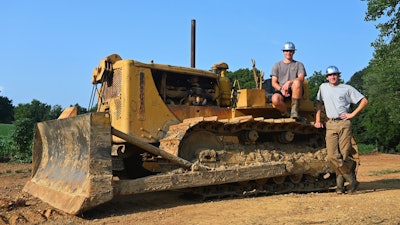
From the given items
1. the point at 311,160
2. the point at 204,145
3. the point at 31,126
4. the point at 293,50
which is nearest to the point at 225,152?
the point at 204,145

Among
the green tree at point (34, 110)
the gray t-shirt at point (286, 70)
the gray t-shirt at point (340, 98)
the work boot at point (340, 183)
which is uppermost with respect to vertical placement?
the green tree at point (34, 110)

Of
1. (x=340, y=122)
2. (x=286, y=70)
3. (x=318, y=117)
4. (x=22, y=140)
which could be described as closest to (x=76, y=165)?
(x=286, y=70)

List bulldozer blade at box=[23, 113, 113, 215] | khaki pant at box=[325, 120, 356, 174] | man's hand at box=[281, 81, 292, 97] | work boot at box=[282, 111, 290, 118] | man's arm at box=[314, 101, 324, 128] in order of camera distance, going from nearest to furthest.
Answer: bulldozer blade at box=[23, 113, 113, 215], khaki pant at box=[325, 120, 356, 174], man's arm at box=[314, 101, 324, 128], man's hand at box=[281, 81, 292, 97], work boot at box=[282, 111, 290, 118]

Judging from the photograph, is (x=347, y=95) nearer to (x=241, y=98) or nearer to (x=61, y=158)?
(x=241, y=98)

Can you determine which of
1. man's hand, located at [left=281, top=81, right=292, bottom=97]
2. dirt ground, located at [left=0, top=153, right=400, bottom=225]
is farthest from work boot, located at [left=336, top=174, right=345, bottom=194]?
man's hand, located at [left=281, top=81, right=292, bottom=97]

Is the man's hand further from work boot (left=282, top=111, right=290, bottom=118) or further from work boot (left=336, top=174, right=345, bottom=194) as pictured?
work boot (left=336, top=174, right=345, bottom=194)

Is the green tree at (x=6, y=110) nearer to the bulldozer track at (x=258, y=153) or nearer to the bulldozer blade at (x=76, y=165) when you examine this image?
the bulldozer blade at (x=76, y=165)

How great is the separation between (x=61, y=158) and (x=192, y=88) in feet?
9.19

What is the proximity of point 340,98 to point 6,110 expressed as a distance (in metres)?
80.5

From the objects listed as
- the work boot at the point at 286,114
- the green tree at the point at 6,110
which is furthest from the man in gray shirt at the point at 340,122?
the green tree at the point at 6,110

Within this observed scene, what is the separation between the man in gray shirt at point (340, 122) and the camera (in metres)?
8.03

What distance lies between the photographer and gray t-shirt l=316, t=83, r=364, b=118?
317 inches

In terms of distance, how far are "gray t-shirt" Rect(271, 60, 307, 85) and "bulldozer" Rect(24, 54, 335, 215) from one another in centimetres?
49

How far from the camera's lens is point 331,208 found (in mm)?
6316
